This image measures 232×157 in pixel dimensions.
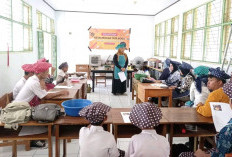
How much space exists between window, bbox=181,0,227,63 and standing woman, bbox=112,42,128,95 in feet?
6.16

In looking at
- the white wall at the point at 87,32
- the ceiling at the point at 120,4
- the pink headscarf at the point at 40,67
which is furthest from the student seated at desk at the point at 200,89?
the white wall at the point at 87,32

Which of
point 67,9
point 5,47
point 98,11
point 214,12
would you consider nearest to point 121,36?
point 98,11

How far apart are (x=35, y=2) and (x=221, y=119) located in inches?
258

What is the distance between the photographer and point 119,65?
21.4 feet

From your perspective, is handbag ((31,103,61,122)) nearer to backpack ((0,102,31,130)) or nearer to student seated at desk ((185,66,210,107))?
backpack ((0,102,31,130))

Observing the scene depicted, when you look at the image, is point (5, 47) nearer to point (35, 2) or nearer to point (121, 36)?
point (35, 2)

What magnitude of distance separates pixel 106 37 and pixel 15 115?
826 centimetres

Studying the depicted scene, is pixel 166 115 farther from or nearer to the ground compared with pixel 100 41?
nearer to the ground

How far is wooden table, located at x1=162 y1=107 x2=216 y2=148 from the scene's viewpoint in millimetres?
2205

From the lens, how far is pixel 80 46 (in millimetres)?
9969

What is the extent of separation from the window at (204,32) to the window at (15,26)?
15.3 feet

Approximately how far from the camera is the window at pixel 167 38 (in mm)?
7316

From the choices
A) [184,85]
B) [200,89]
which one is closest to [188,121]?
[200,89]

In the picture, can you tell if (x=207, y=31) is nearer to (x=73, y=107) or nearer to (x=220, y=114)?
(x=220, y=114)
